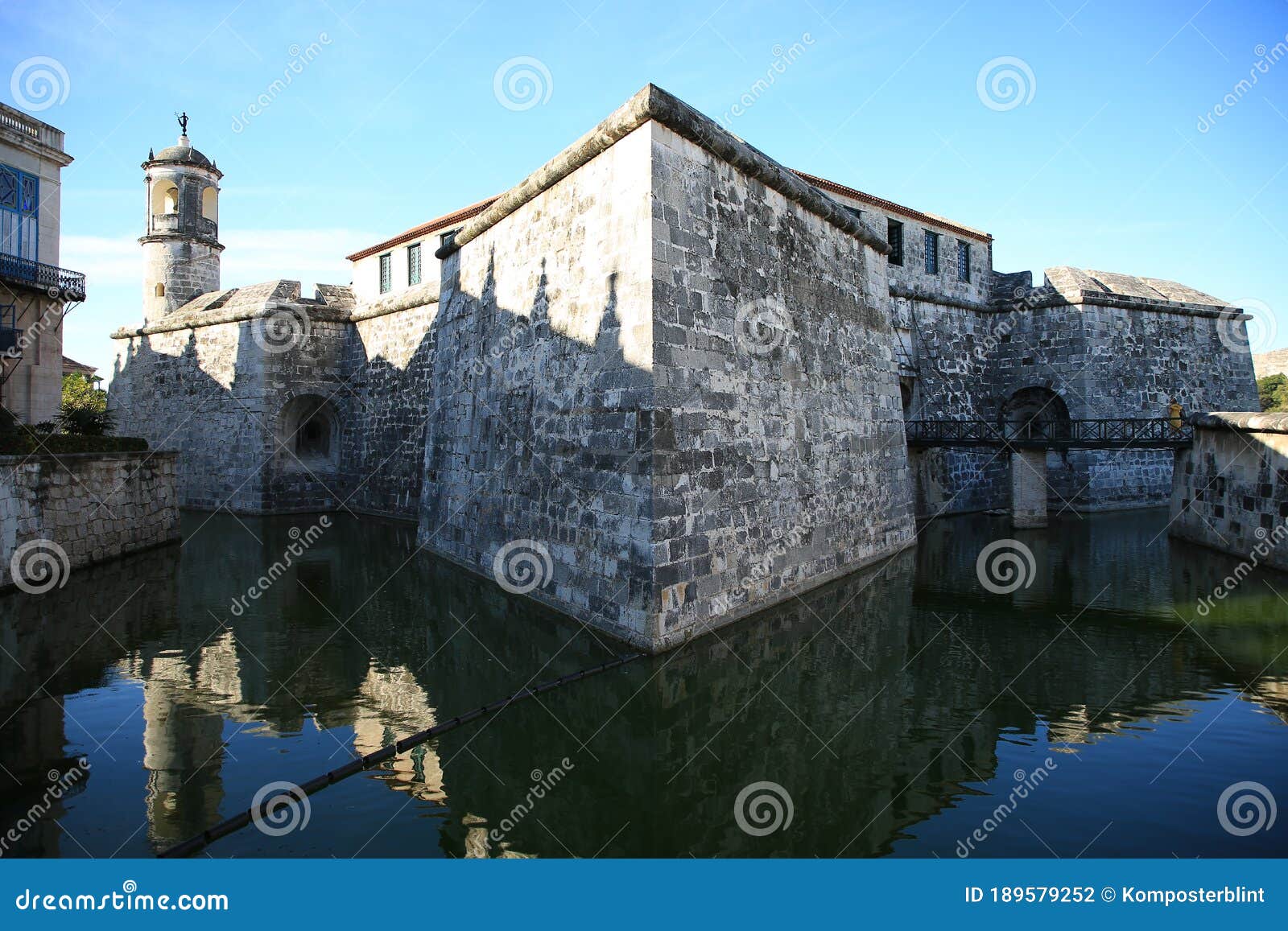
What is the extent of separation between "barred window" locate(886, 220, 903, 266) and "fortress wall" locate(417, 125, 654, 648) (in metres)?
10.5

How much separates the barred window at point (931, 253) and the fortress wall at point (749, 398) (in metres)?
7.62

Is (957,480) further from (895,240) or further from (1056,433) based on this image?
(895,240)

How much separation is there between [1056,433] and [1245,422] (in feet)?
24.1

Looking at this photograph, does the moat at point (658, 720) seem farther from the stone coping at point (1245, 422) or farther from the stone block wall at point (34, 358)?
the stone block wall at point (34, 358)

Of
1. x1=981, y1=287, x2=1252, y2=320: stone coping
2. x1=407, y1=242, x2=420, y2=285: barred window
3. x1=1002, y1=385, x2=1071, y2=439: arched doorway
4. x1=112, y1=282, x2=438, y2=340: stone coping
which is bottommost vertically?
x1=1002, y1=385, x2=1071, y2=439: arched doorway

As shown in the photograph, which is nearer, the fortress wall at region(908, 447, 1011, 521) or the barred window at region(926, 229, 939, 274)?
the fortress wall at region(908, 447, 1011, 521)

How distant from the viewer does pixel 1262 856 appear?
3660 millimetres

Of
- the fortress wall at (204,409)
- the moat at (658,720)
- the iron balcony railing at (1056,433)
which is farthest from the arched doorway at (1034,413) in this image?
the fortress wall at (204,409)

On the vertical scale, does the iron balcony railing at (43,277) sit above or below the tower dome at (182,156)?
below

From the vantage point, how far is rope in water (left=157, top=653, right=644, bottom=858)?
148 inches

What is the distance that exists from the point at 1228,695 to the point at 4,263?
60.8ft

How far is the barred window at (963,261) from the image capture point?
19.0 metres

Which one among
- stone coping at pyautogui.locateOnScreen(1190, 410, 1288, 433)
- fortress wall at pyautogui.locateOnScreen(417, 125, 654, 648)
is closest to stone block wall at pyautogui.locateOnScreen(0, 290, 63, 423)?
fortress wall at pyautogui.locateOnScreen(417, 125, 654, 648)

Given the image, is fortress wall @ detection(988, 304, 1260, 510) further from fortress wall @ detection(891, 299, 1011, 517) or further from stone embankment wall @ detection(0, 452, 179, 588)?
stone embankment wall @ detection(0, 452, 179, 588)
